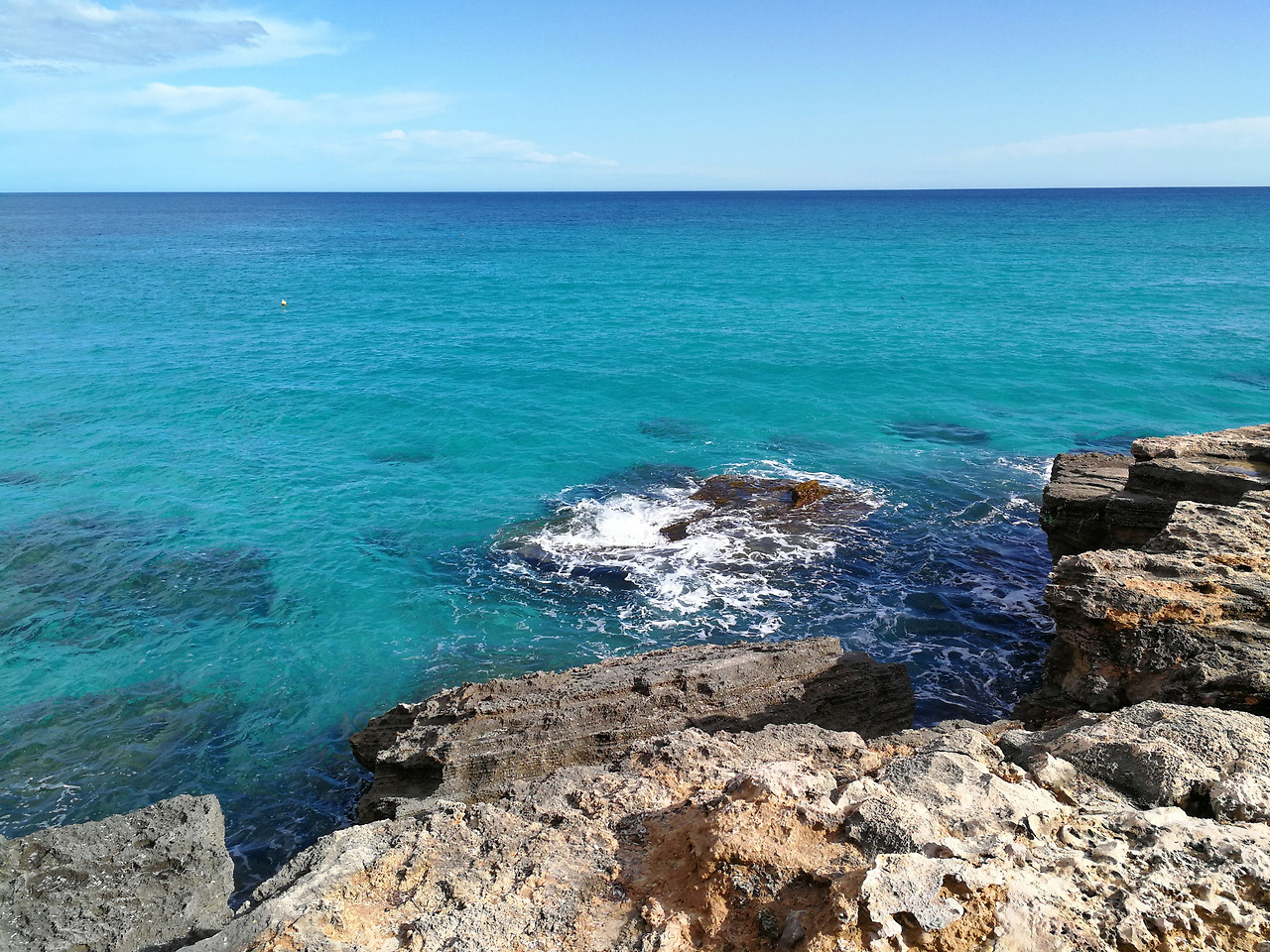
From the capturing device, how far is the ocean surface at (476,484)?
1429cm

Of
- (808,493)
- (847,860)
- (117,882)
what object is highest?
(847,860)

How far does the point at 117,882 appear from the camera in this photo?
29.4 feet

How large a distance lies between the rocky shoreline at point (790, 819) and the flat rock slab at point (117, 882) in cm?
3

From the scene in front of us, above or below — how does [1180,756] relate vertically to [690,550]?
above

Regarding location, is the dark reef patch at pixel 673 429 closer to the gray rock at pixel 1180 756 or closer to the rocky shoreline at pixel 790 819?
the rocky shoreline at pixel 790 819

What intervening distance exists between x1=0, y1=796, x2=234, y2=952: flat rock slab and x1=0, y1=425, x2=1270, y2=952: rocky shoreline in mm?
25

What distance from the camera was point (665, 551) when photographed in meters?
19.0

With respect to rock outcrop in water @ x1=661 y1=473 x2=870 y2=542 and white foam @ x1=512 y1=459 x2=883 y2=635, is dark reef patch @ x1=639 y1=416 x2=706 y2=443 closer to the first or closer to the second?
rock outcrop in water @ x1=661 y1=473 x2=870 y2=542

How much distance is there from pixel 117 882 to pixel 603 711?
229 inches

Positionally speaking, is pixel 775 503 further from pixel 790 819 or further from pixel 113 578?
pixel 113 578

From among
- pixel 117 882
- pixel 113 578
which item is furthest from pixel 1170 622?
pixel 113 578

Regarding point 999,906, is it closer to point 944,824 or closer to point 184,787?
point 944,824

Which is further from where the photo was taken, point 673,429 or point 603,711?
point 673,429

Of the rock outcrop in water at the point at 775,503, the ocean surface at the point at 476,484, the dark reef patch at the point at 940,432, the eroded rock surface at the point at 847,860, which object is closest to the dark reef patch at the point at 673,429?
the ocean surface at the point at 476,484
